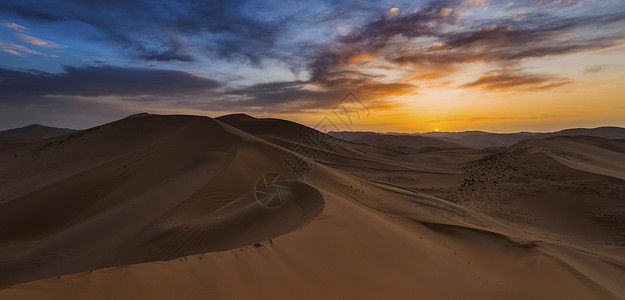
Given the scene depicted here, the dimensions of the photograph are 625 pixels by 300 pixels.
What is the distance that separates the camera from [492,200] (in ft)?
40.4

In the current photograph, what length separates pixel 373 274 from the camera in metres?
3.81

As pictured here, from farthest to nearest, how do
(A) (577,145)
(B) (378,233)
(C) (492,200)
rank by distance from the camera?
(A) (577,145)
(C) (492,200)
(B) (378,233)

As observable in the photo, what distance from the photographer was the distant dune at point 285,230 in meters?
3.30

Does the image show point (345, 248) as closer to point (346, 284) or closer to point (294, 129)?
point (346, 284)

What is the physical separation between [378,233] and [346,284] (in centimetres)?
187

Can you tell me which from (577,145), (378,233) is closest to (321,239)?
(378,233)

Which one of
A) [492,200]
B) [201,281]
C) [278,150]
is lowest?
[492,200]

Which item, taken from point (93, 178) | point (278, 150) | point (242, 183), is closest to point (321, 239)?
point (242, 183)

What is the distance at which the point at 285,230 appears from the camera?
4.86 meters

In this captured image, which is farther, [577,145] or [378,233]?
[577,145]

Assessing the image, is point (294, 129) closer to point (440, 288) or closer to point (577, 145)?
point (577, 145)

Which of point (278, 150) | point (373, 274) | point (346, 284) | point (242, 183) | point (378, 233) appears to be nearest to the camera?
point (346, 284)

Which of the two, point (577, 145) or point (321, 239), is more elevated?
point (577, 145)

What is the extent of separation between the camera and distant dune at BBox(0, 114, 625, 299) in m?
3.30
